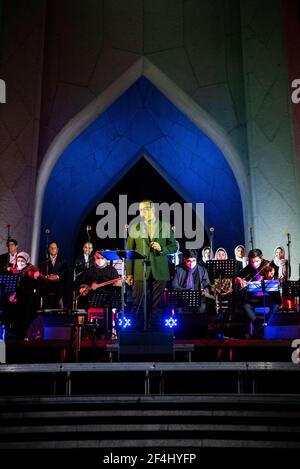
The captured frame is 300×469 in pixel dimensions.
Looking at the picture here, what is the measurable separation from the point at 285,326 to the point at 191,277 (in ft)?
8.40

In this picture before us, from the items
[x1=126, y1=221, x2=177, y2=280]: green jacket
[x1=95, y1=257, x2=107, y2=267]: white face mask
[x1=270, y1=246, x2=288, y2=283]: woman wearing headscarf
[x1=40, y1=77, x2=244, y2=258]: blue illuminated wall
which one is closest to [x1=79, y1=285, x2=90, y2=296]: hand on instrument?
[x1=95, y1=257, x2=107, y2=267]: white face mask

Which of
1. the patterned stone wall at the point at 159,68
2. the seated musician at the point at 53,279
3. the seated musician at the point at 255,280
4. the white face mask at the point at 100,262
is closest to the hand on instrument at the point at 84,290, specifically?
the seated musician at the point at 53,279

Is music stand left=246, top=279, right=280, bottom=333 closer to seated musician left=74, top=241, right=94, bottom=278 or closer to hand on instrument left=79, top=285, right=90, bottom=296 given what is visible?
hand on instrument left=79, top=285, right=90, bottom=296

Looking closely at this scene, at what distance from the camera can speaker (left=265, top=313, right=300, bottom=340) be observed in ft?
28.7

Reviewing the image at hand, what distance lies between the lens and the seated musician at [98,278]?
10.7 metres

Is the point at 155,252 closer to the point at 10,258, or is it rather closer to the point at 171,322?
the point at 171,322

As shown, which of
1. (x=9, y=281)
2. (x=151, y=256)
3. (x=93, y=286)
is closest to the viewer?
(x=151, y=256)

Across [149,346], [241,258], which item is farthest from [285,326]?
[149,346]

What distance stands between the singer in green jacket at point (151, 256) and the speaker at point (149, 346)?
117 cm

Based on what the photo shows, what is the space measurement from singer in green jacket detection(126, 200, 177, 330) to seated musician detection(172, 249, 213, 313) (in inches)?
107

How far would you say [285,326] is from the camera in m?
8.77

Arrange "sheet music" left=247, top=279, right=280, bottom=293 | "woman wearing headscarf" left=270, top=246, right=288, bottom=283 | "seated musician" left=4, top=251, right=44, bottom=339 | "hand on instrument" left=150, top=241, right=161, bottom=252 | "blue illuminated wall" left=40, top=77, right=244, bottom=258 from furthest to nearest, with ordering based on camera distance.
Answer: "blue illuminated wall" left=40, top=77, right=244, bottom=258, "woman wearing headscarf" left=270, top=246, right=288, bottom=283, "sheet music" left=247, top=279, right=280, bottom=293, "seated musician" left=4, top=251, right=44, bottom=339, "hand on instrument" left=150, top=241, right=161, bottom=252

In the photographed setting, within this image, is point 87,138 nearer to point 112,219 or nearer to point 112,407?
point 112,219
